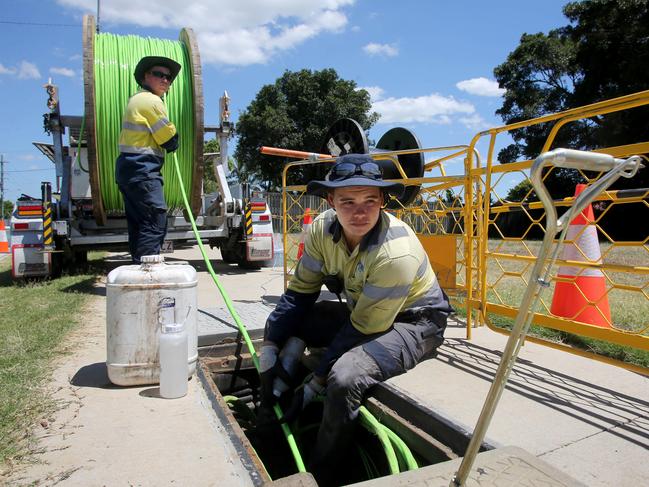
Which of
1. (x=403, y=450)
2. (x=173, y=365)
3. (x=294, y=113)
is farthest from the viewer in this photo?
(x=294, y=113)

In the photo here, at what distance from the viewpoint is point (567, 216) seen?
1.10m

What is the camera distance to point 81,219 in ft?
23.5

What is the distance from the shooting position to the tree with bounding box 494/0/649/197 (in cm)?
1998

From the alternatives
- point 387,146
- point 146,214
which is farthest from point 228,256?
point 146,214

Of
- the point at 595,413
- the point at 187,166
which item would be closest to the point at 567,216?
the point at 595,413

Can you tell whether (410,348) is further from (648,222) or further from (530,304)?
(648,222)

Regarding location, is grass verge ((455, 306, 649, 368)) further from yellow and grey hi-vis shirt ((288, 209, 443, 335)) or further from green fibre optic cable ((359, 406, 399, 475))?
green fibre optic cable ((359, 406, 399, 475))

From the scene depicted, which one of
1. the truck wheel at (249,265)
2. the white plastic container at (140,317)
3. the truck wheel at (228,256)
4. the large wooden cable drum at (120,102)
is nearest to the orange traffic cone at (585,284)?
the white plastic container at (140,317)

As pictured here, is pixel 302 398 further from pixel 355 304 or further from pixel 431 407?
pixel 431 407

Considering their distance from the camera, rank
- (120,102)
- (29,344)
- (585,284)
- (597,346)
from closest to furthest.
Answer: (29,344)
(597,346)
(585,284)
(120,102)

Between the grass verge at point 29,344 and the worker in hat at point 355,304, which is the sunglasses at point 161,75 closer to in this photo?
the grass verge at point 29,344

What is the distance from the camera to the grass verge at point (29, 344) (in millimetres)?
2174

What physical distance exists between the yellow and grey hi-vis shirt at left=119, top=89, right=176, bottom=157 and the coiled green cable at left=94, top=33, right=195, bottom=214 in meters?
1.61

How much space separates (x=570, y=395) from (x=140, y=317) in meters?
2.56
